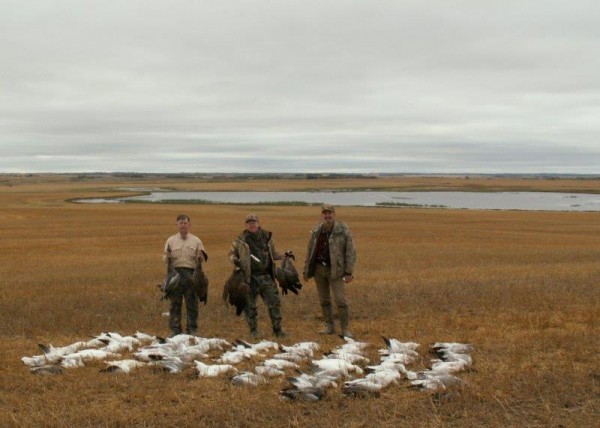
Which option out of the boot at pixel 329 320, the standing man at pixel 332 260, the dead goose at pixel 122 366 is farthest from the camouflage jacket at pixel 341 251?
the dead goose at pixel 122 366

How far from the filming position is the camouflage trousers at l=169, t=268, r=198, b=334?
10.8 meters

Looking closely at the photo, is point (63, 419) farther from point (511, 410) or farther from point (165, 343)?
point (511, 410)

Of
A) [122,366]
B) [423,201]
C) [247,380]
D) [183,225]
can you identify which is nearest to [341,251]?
[183,225]

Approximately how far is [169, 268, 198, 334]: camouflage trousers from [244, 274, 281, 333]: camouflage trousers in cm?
101

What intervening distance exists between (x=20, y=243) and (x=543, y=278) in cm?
2677

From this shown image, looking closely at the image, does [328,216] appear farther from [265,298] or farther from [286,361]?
[286,361]

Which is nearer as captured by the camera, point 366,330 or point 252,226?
point 252,226

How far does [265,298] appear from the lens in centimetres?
1073

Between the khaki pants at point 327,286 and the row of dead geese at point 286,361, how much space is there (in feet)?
2.71

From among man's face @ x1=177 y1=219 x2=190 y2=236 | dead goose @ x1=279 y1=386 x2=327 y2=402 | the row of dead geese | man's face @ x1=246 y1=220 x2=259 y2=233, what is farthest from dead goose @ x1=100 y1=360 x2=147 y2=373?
man's face @ x1=246 y1=220 x2=259 y2=233

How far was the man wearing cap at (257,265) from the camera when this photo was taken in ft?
34.3

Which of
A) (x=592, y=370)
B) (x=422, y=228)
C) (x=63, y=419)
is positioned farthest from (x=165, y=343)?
(x=422, y=228)

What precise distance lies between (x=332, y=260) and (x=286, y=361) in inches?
96.4

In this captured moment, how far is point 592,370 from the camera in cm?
764
